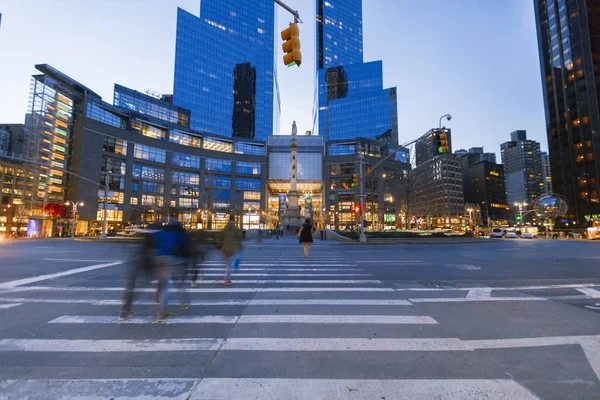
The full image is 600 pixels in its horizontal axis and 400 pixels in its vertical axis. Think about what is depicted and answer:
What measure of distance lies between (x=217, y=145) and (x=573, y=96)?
10069cm

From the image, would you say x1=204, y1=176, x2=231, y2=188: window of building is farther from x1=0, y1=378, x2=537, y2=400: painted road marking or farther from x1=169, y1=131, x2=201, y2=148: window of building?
x1=0, y1=378, x2=537, y2=400: painted road marking

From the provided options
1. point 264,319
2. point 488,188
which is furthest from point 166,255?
point 488,188

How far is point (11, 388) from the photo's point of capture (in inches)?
109

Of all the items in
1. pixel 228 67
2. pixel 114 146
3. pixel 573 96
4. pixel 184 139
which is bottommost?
pixel 114 146

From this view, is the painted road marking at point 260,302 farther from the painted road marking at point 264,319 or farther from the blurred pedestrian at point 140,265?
the blurred pedestrian at point 140,265

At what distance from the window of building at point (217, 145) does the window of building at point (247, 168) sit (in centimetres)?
557

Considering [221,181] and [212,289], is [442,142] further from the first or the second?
[221,181]

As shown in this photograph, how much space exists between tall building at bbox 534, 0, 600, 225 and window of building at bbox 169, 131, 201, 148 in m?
104

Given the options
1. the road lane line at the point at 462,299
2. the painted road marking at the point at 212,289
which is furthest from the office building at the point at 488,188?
the painted road marking at the point at 212,289

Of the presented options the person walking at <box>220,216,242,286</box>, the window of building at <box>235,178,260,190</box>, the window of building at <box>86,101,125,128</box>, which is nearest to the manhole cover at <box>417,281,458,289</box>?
the person walking at <box>220,216,242,286</box>

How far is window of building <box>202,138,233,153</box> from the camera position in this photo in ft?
290

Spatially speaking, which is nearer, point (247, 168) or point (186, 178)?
point (186, 178)

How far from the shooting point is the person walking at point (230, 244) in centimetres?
827

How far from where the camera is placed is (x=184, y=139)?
277 feet
